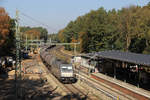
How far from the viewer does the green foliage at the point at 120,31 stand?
41750 mm

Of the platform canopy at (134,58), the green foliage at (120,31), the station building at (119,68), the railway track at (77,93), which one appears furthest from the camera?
the green foliage at (120,31)

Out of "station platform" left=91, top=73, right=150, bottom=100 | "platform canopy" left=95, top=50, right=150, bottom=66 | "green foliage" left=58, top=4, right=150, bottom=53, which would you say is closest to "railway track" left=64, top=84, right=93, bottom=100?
"station platform" left=91, top=73, right=150, bottom=100

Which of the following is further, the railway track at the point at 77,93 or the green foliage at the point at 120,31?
the green foliage at the point at 120,31

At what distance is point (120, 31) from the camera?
46062 mm

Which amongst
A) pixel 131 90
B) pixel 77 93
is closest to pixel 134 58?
pixel 131 90

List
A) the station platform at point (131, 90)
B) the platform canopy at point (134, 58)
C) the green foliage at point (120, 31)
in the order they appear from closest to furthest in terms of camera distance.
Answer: the station platform at point (131, 90) → the platform canopy at point (134, 58) → the green foliage at point (120, 31)

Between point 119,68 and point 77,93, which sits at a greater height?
point 119,68

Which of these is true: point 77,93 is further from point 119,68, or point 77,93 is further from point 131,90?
point 119,68

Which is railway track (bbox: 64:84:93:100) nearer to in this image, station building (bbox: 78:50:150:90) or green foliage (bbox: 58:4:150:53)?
station building (bbox: 78:50:150:90)

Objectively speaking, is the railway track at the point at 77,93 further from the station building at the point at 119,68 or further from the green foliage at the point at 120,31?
the green foliage at the point at 120,31

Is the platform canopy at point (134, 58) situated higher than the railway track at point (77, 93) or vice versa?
the platform canopy at point (134, 58)

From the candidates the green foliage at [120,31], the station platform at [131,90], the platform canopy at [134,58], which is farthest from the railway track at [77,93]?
the green foliage at [120,31]

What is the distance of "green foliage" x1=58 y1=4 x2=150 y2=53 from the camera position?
137 feet

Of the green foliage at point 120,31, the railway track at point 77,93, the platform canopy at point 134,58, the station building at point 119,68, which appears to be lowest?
the railway track at point 77,93
